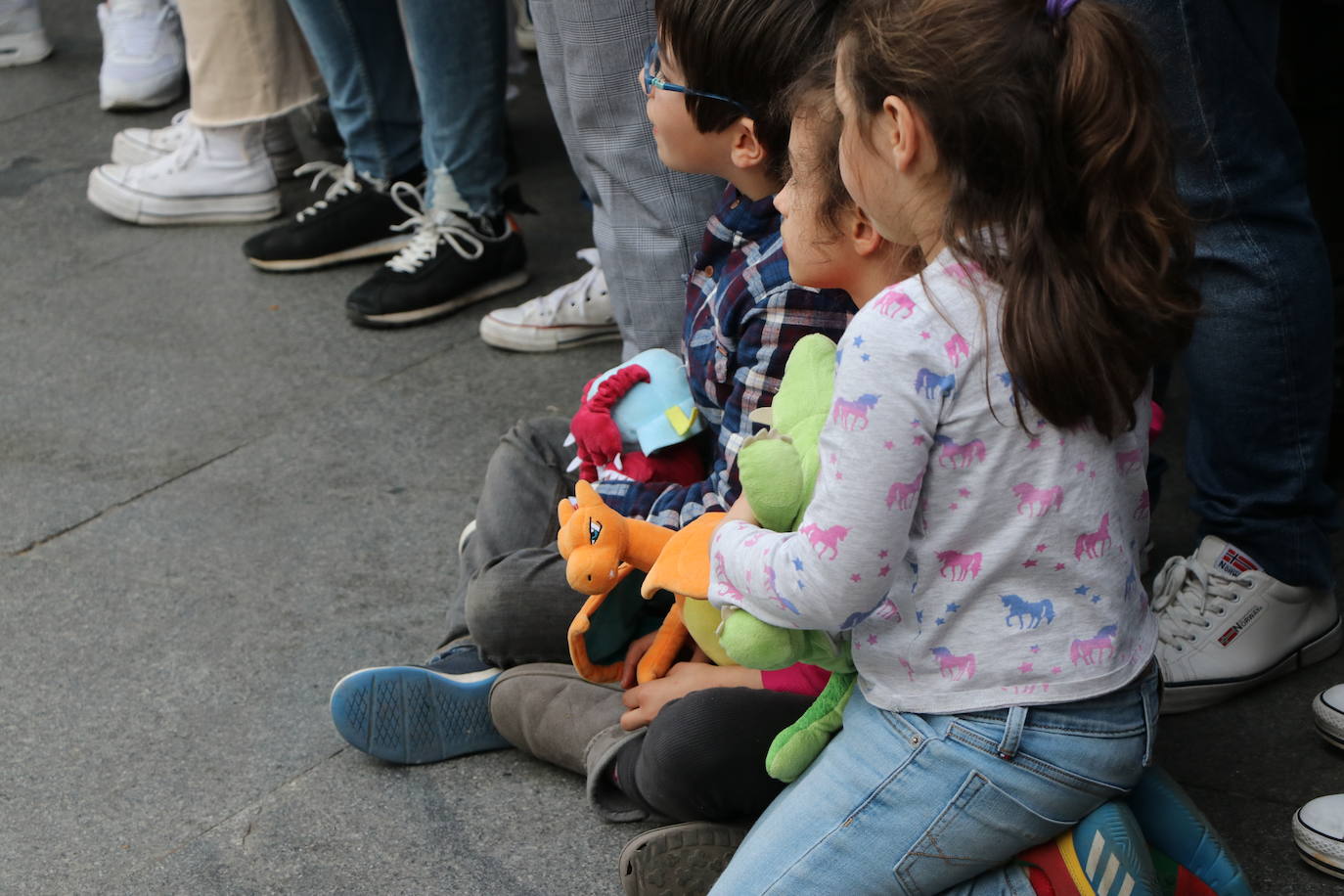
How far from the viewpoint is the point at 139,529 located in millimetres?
2625

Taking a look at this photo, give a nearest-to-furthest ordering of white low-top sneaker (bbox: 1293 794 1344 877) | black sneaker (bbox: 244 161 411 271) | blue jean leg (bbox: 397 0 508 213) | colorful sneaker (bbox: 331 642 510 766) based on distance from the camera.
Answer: white low-top sneaker (bbox: 1293 794 1344 877)
colorful sneaker (bbox: 331 642 510 766)
blue jean leg (bbox: 397 0 508 213)
black sneaker (bbox: 244 161 411 271)

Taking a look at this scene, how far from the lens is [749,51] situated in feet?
5.96

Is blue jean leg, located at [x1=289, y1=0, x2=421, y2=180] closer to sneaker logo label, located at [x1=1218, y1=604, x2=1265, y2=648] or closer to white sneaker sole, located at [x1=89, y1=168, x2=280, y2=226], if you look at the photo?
white sneaker sole, located at [x1=89, y1=168, x2=280, y2=226]

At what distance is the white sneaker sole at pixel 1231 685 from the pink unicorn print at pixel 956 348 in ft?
2.97

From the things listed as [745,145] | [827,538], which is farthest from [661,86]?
[827,538]

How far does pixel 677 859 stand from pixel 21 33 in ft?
→ 14.9

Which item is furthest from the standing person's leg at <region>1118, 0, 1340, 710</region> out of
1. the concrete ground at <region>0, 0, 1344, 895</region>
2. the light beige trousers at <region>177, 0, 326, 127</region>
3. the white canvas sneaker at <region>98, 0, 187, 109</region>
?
the white canvas sneaker at <region>98, 0, 187, 109</region>

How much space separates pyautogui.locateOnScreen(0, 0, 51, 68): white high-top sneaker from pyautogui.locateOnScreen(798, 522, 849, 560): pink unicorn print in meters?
4.69

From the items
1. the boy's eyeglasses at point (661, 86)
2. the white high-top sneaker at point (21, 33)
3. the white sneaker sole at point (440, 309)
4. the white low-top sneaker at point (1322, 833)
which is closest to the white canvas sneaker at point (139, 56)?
the white high-top sneaker at point (21, 33)

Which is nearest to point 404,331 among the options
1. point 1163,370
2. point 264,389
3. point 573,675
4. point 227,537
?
point 264,389

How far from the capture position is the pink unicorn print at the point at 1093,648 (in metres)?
1.37

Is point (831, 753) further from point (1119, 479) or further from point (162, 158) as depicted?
point (162, 158)

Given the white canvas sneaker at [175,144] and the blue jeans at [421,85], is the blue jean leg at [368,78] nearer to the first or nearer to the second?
the blue jeans at [421,85]

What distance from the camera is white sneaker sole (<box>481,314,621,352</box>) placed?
3.21m
